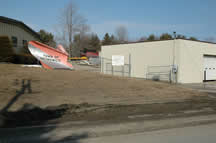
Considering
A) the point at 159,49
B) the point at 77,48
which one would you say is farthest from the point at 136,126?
the point at 77,48

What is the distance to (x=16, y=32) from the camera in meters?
23.8

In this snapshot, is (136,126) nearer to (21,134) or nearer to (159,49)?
(21,134)

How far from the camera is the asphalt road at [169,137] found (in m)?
5.18

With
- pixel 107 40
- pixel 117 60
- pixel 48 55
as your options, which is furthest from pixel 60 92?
pixel 107 40

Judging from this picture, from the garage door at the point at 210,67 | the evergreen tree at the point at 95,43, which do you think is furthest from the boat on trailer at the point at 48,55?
the evergreen tree at the point at 95,43

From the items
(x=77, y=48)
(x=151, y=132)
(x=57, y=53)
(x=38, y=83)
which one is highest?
(x=77, y=48)

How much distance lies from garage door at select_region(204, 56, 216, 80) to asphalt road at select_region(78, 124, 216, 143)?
1913 cm

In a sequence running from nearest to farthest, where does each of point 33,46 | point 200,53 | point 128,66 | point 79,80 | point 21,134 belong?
point 21,134 < point 79,80 < point 33,46 < point 200,53 < point 128,66

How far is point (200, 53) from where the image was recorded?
22.5 m

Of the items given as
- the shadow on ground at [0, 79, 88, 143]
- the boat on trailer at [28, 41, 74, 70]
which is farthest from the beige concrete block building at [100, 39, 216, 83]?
the shadow on ground at [0, 79, 88, 143]

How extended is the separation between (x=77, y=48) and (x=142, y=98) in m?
62.9

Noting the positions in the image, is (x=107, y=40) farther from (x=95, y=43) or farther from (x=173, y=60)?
(x=173, y=60)

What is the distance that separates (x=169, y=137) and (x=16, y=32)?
75.7ft

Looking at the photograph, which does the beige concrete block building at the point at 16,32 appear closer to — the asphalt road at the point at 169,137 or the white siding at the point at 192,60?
the white siding at the point at 192,60
